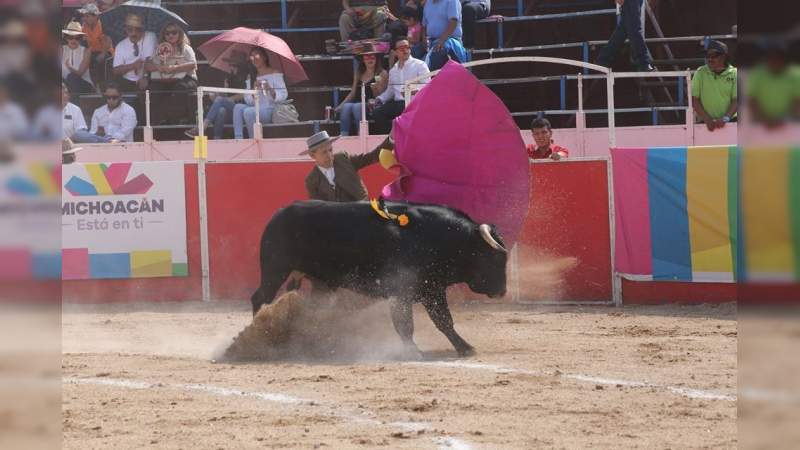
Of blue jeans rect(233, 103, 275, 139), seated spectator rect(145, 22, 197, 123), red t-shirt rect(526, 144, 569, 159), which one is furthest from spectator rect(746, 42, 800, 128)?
seated spectator rect(145, 22, 197, 123)

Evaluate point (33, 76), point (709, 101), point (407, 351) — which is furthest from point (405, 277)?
point (33, 76)

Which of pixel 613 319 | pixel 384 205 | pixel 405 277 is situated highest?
pixel 384 205

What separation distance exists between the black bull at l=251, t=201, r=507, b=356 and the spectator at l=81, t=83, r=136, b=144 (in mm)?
6900

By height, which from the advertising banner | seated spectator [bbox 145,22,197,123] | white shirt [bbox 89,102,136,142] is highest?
seated spectator [bbox 145,22,197,123]

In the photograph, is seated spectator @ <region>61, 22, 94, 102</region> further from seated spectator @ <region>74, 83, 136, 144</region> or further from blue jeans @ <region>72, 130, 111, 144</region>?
blue jeans @ <region>72, 130, 111, 144</region>

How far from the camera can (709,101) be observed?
1151 centimetres

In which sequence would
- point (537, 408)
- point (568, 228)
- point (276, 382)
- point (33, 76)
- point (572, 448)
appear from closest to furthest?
point (33, 76) → point (572, 448) → point (537, 408) → point (276, 382) → point (568, 228)

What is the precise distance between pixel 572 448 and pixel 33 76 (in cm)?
380

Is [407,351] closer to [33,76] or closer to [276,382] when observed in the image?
[276,382]

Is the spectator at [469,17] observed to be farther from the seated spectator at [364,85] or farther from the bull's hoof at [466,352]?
the bull's hoof at [466,352]

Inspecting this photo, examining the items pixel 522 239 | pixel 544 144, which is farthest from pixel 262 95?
pixel 522 239

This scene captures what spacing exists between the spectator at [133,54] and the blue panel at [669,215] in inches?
283

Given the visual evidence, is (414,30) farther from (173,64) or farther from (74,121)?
(74,121)

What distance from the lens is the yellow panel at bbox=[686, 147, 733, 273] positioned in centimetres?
1037
